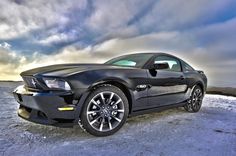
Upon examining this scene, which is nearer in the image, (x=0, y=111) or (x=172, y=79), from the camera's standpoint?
(x=172, y=79)

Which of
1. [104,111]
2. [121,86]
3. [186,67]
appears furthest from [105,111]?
[186,67]

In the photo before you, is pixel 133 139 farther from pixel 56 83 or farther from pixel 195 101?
pixel 195 101

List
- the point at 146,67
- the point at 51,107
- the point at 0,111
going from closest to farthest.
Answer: the point at 51,107
the point at 146,67
the point at 0,111

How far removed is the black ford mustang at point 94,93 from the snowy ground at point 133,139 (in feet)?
0.78

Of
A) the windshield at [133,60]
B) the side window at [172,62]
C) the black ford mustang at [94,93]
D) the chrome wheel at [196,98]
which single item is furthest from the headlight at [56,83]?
the chrome wheel at [196,98]

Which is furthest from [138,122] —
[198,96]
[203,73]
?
[203,73]

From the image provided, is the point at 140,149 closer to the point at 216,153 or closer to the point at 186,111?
the point at 216,153

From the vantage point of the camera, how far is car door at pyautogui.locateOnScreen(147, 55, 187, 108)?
4004 mm

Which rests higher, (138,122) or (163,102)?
(163,102)

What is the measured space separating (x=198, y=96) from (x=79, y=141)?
11.3 ft

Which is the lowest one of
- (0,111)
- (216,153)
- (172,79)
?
(216,153)

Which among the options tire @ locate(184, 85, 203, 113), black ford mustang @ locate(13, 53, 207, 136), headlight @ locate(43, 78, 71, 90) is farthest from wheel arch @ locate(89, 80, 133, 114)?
tire @ locate(184, 85, 203, 113)

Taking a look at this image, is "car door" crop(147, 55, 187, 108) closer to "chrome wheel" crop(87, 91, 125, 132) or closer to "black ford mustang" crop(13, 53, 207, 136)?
"black ford mustang" crop(13, 53, 207, 136)

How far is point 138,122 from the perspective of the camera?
412 centimetres
